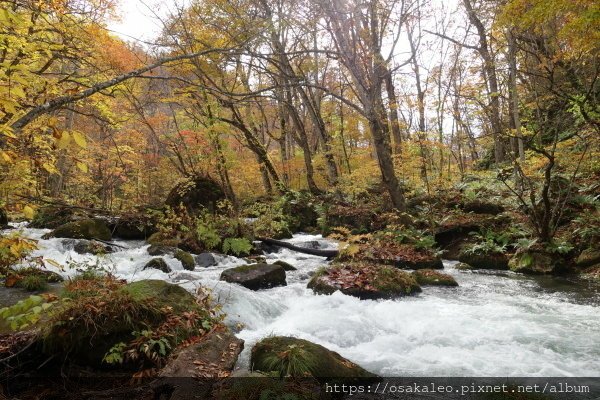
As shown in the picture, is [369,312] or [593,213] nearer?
[369,312]

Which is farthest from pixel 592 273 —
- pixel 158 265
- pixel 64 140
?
pixel 64 140

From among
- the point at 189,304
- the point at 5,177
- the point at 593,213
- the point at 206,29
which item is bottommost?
the point at 189,304

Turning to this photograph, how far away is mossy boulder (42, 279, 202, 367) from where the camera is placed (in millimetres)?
3801

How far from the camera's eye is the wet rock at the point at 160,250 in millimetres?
10266

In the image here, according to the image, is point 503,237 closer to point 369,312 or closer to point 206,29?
point 369,312

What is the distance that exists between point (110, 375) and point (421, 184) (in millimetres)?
15326

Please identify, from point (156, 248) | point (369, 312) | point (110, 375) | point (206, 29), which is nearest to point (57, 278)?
point (156, 248)

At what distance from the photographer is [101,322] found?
394 centimetres

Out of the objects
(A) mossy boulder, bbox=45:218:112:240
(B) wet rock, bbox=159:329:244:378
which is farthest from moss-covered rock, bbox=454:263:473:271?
(A) mossy boulder, bbox=45:218:112:240

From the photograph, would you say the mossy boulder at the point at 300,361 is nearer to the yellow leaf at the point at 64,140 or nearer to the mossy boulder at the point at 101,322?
the mossy boulder at the point at 101,322

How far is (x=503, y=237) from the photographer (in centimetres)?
1073

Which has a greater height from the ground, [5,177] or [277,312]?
[5,177]

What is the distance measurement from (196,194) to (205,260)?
4718mm

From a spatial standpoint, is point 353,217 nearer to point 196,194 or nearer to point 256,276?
point 196,194
